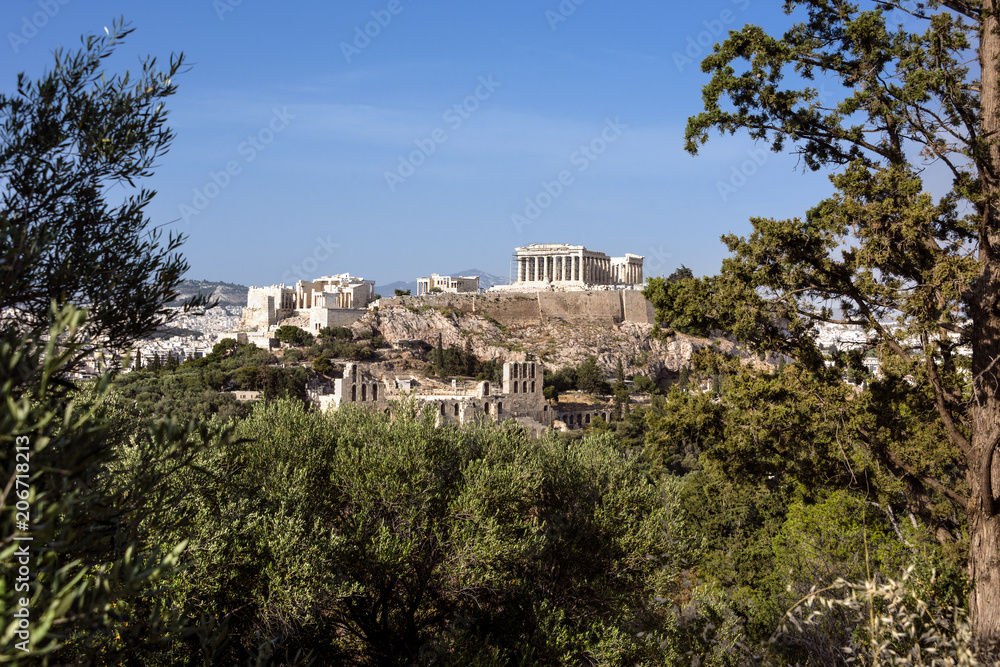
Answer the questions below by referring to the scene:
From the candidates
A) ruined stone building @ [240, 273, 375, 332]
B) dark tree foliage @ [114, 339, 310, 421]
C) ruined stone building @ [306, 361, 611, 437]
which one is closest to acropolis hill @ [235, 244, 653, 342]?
ruined stone building @ [240, 273, 375, 332]

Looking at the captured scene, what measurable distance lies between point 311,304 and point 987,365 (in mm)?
69302

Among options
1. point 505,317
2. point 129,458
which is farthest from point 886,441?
point 505,317

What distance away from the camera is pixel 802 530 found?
13.0 m

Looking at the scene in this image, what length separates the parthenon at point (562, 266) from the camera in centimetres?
8156

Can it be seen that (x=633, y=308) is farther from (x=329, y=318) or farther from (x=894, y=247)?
(x=894, y=247)

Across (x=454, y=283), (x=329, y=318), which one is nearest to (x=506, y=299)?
(x=454, y=283)

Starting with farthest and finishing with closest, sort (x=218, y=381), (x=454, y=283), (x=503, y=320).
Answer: (x=454, y=283)
(x=503, y=320)
(x=218, y=381)

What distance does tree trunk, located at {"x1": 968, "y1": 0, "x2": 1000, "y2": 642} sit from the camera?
5.37 meters

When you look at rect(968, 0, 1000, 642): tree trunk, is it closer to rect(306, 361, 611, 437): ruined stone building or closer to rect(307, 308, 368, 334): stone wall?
rect(306, 361, 611, 437): ruined stone building

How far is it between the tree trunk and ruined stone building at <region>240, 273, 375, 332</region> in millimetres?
57767

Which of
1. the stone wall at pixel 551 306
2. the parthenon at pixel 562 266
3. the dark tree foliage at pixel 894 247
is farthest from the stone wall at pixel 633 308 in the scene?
the dark tree foliage at pixel 894 247

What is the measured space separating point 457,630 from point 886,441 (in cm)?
457

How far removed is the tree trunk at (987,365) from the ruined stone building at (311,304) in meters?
57.8

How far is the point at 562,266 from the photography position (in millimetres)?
82438
